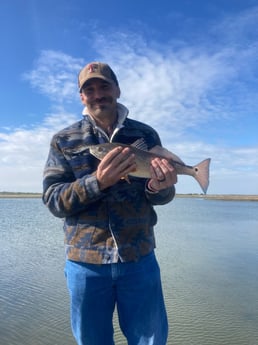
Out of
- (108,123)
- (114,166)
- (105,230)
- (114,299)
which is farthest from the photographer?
(108,123)

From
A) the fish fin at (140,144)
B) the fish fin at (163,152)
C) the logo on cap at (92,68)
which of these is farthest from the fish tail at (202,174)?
the logo on cap at (92,68)

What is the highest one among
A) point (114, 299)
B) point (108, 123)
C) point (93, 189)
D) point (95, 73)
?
point (95, 73)

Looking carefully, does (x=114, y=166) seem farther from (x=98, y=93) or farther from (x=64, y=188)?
(x=98, y=93)

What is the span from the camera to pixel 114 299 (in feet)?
11.5

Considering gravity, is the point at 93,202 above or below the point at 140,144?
below

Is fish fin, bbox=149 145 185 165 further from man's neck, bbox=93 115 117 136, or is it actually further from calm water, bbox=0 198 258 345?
calm water, bbox=0 198 258 345

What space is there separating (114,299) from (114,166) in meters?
1.31

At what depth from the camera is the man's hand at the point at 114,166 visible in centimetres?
319

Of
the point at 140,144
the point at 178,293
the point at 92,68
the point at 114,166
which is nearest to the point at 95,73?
the point at 92,68

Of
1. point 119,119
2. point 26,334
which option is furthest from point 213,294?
point 119,119

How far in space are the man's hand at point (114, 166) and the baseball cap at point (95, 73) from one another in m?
0.84

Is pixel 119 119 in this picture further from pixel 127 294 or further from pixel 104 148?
pixel 127 294

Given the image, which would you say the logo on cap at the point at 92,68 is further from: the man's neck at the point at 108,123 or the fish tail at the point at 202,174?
the fish tail at the point at 202,174

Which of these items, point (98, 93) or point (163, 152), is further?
point (163, 152)
